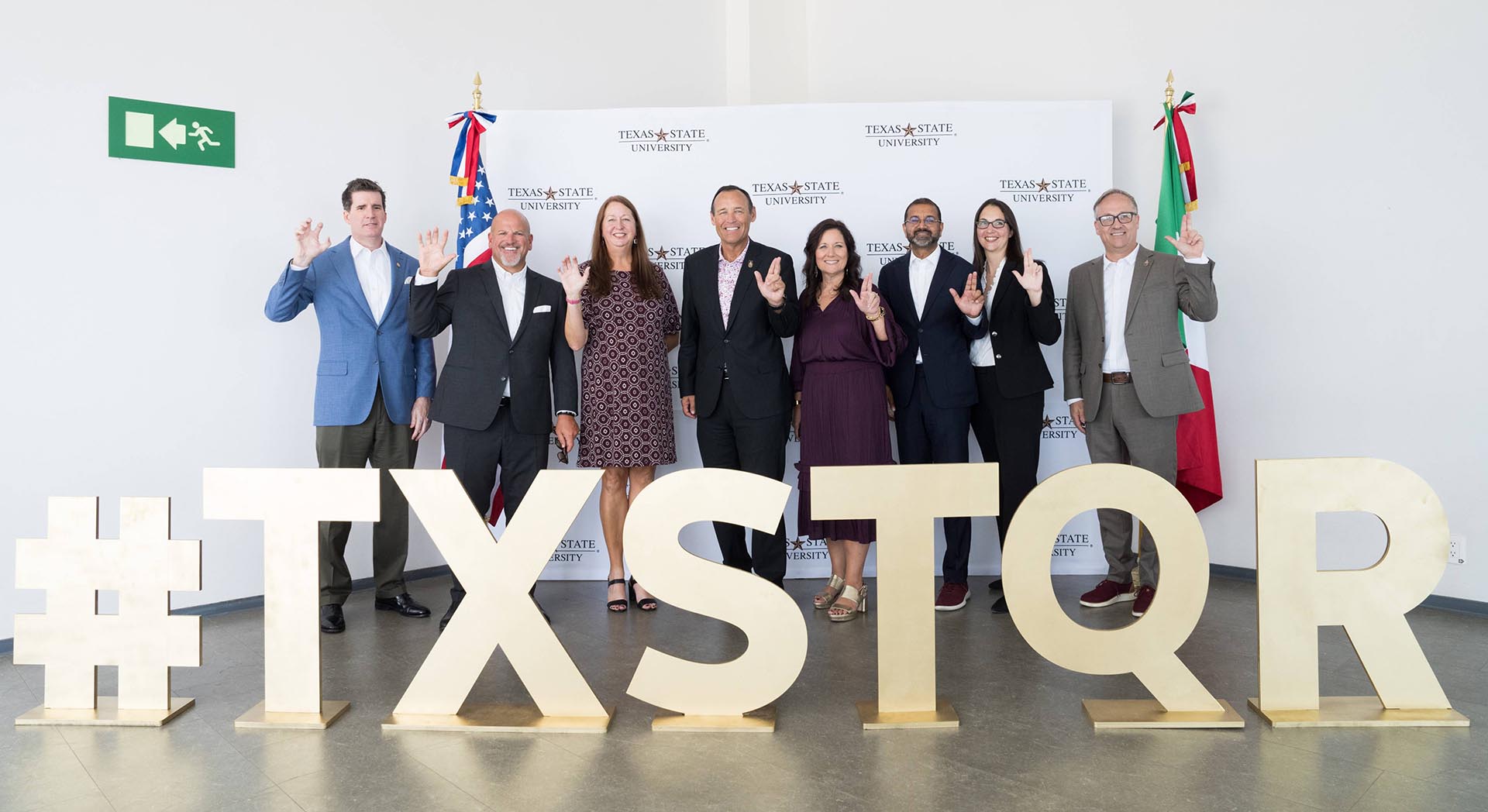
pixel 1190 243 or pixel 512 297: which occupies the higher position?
pixel 1190 243

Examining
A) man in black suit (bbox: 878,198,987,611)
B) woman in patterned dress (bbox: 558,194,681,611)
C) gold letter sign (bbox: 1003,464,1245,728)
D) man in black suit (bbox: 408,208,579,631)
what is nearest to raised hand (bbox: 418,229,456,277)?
man in black suit (bbox: 408,208,579,631)

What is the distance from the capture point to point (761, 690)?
2596mm

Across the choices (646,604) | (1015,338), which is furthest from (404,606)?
(1015,338)

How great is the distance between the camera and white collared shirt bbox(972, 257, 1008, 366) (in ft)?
12.8

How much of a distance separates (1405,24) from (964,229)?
6.55ft

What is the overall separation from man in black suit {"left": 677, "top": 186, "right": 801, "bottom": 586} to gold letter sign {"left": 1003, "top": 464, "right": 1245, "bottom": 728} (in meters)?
1.31

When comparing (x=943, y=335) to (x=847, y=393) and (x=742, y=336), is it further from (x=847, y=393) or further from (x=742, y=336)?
(x=742, y=336)

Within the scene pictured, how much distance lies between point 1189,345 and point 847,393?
5.81ft

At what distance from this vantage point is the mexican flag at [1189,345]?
439 centimetres

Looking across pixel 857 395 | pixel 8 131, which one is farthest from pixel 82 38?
pixel 857 395

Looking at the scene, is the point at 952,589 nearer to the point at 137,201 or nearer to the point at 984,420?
the point at 984,420

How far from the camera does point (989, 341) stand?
3920 millimetres

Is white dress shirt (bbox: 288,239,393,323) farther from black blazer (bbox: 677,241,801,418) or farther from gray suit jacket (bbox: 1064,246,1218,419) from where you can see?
gray suit jacket (bbox: 1064,246,1218,419)

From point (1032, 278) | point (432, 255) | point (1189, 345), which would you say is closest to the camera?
point (432, 255)
